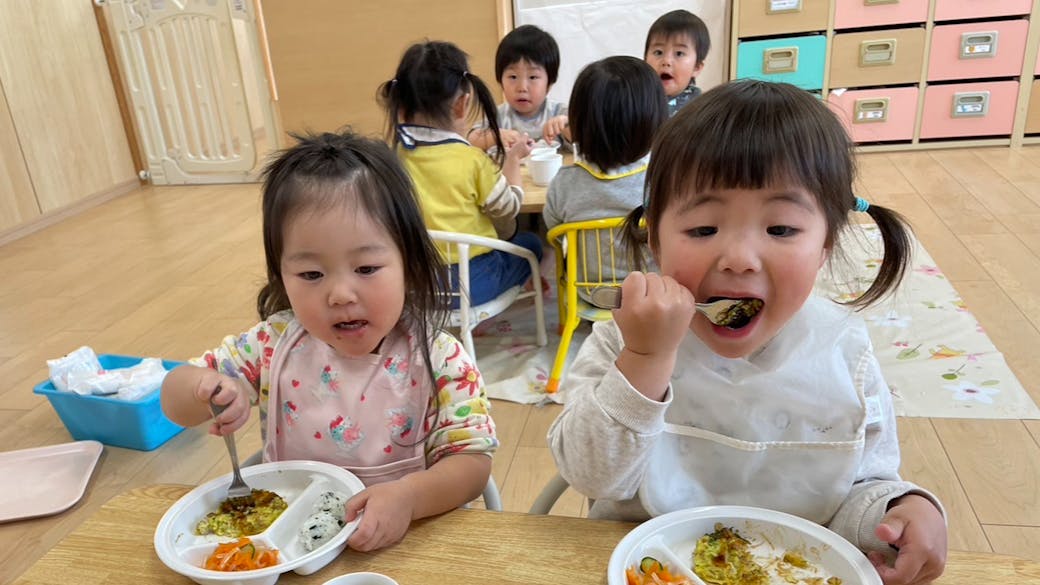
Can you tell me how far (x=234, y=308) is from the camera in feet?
9.53

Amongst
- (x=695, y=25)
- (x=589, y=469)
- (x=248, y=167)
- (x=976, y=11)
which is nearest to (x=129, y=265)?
(x=248, y=167)

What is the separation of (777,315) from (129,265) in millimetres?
3547

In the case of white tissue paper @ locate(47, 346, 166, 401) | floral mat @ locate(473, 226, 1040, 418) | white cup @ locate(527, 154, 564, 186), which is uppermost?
white cup @ locate(527, 154, 564, 186)

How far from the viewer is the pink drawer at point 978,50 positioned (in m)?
4.11

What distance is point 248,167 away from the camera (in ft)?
16.4

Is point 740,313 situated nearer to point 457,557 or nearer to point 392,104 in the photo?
point 457,557

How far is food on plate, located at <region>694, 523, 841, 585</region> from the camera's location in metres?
0.63

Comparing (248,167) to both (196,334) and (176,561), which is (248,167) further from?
(176,561)

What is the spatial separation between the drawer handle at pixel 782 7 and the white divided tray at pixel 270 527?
13.7ft

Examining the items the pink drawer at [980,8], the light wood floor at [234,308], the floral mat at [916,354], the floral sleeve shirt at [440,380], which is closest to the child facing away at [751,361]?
the floral sleeve shirt at [440,380]

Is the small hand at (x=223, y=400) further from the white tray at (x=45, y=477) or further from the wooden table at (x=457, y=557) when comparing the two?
the white tray at (x=45, y=477)

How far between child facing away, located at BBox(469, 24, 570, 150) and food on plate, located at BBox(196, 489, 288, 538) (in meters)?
2.02

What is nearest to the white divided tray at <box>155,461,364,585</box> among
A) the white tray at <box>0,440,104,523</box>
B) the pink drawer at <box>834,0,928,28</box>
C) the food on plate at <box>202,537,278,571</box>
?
the food on plate at <box>202,537,278,571</box>

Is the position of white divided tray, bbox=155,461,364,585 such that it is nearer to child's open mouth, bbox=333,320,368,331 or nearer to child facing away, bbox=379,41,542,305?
child's open mouth, bbox=333,320,368,331
